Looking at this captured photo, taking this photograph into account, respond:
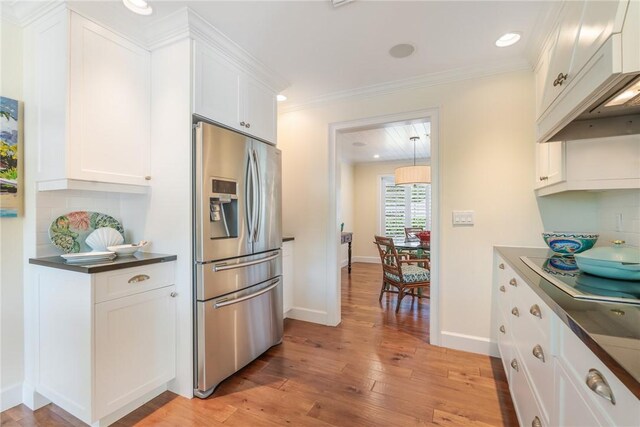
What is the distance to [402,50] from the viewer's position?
2182 millimetres

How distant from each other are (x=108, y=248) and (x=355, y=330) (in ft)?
7.36

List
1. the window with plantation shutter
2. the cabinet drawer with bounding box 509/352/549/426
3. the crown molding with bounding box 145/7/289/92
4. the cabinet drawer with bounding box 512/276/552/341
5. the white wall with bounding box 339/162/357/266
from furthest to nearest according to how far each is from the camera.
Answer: the window with plantation shutter < the white wall with bounding box 339/162/357/266 < the crown molding with bounding box 145/7/289/92 < the cabinet drawer with bounding box 509/352/549/426 < the cabinet drawer with bounding box 512/276/552/341

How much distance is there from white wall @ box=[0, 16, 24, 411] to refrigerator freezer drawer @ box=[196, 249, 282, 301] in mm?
1085

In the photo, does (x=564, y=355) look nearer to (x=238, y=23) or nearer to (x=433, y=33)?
(x=433, y=33)

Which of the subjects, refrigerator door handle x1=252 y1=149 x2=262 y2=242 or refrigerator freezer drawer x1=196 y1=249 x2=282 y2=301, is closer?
refrigerator freezer drawer x1=196 y1=249 x2=282 y2=301

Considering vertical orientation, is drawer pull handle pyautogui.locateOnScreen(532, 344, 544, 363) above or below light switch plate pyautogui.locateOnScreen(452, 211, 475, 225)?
below

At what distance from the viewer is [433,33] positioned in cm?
198

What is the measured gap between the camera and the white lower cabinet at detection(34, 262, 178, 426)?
1503mm

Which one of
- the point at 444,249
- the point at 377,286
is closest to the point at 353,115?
the point at 444,249

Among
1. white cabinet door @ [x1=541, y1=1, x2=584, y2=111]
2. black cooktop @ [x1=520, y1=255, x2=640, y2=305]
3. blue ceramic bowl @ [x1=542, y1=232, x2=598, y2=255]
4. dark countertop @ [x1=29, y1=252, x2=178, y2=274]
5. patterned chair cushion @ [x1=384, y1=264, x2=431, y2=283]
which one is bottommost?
patterned chair cushion @ [x1=384, y1=264, x2=431, y2=283]

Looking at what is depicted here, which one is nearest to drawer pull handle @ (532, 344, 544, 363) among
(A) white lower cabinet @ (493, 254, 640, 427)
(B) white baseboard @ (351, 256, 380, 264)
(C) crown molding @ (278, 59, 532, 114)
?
(A) white lower cabinet @ (493, 254, 640, 427)

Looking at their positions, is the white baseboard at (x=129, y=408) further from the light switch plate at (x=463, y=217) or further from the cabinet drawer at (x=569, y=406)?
the light switch plate at (x=463, y=217)

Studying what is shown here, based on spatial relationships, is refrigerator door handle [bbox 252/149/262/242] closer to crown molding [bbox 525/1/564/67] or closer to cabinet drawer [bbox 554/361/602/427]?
cabinet drawer [bbox 554/361/602/427]

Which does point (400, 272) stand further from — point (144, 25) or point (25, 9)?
point (25, 9)
